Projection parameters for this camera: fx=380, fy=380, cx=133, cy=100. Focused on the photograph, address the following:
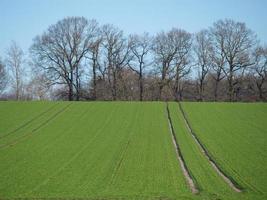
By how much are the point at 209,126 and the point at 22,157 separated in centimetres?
2304

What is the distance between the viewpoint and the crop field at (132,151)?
22.9 meters

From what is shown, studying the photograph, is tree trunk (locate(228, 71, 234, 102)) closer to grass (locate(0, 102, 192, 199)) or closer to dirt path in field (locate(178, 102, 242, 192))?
grass (locate(0, 102, 192, 199))

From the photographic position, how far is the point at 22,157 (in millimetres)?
31562

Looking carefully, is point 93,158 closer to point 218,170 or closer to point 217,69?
point 218,170

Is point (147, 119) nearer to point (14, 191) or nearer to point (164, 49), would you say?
point (14, 191)

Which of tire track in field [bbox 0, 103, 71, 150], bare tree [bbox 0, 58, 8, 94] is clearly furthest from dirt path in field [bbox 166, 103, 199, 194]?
bare tree [bbox 0, 58, 8, 94]

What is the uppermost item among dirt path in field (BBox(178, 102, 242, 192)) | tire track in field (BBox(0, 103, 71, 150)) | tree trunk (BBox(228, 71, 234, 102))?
tree trunk (BBox(228, 71, 234, 102))

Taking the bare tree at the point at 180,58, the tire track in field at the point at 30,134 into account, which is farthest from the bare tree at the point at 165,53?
the tire track in field at the point at 30,134

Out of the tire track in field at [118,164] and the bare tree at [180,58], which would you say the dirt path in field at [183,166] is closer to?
the tire track in field at [118,164]

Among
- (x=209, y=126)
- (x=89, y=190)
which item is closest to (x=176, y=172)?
(x=89, y=190)

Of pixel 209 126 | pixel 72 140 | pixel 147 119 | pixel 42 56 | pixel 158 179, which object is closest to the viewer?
pixel 158 179

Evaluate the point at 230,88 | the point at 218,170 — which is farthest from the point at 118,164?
the point at 230,88

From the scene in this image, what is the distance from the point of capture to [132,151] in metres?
34.2

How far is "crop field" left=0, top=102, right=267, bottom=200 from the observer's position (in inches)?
902
